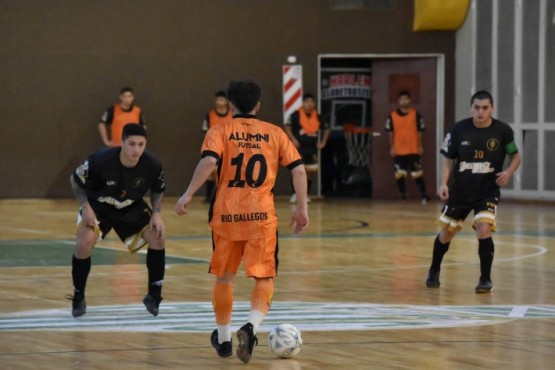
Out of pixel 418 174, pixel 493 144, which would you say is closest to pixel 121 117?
pixel 418 174

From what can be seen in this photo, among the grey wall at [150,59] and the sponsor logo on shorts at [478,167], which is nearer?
the sponsor logo on shorts at [478,167]

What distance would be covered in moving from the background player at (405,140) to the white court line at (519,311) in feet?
48.4

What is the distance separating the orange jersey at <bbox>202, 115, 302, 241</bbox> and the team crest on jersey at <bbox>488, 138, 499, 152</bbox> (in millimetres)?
4154

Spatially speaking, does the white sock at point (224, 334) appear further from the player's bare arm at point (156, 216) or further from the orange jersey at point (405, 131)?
the orange jersey at point (405, 131)

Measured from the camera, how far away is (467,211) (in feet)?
39.0

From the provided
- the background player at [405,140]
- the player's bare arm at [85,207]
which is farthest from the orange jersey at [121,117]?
the player's bare arm at [85,207]

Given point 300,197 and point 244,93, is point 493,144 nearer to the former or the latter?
point 300,197

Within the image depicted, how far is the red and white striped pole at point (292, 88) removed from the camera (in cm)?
2533

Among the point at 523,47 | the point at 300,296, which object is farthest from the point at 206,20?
the point at 300,296

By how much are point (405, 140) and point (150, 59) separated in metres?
5.20

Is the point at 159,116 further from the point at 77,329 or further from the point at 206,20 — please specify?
the point at 77,329

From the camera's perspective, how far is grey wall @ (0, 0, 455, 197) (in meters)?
25.2

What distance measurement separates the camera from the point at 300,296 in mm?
11266

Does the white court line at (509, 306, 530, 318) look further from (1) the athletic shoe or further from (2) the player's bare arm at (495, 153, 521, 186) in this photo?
(2) the player's bare arm at (495, 153, 521, 186)
